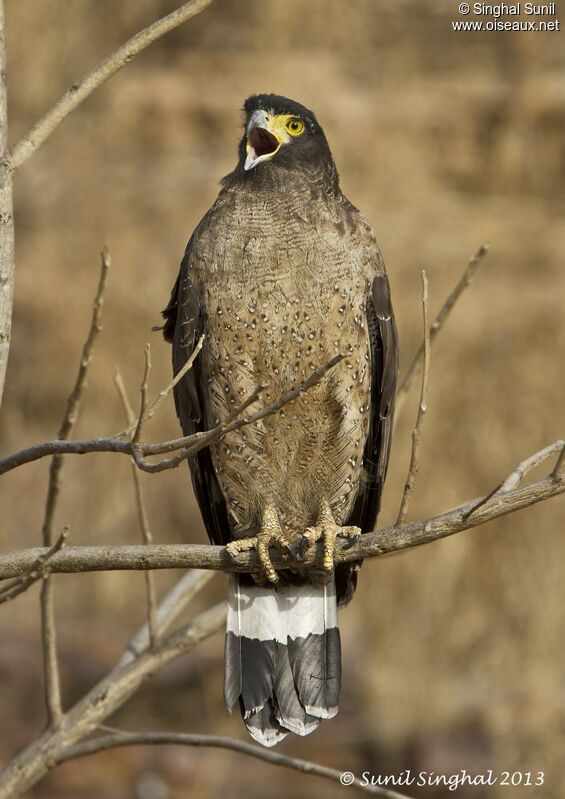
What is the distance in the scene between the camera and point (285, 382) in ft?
13.5

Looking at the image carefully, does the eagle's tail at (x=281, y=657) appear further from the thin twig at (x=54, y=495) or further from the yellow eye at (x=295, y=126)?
the yellow eye at (x=295, y=126)

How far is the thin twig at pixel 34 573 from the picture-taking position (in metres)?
2.76

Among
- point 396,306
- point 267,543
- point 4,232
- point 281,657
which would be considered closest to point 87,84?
point 4,232

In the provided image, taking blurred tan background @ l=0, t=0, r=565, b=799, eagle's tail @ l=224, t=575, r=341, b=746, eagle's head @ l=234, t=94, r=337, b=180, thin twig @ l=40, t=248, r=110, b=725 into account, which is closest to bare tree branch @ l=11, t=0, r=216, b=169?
thin twig @ l=40, t=248, r=110, b=725

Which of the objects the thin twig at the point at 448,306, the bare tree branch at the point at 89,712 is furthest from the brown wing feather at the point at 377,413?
the bare tree branch at the point at 89,712

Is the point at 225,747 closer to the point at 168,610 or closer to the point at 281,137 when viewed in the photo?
the point at 168,610

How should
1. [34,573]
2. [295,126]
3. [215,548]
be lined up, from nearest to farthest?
[34,573], [215,548], [295,126]

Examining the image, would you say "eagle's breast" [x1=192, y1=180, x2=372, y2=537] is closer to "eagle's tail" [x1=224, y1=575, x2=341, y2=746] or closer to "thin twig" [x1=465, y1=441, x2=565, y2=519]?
"eagle's tail" [x1=224, y1=575, x2=341, y2=746]

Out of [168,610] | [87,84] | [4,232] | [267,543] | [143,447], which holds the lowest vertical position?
[168,610]

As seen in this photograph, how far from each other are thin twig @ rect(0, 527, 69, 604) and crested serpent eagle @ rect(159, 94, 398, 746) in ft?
3.27

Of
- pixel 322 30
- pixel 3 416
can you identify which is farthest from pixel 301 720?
pixel 322 30

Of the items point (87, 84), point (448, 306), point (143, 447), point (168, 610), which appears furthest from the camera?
point (168, 610)

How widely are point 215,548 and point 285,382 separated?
43.2 inches

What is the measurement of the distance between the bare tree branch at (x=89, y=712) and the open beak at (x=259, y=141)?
1670mm
